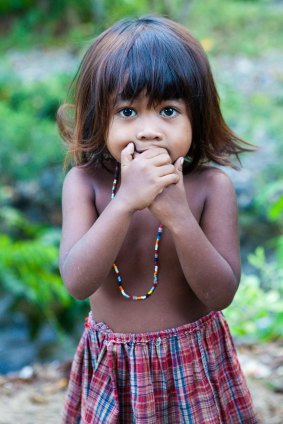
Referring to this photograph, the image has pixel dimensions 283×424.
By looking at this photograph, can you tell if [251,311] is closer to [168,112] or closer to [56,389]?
[56,389]

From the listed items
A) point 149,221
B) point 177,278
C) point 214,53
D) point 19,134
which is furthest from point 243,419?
point 214,53

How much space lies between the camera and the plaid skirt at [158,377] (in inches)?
67.3

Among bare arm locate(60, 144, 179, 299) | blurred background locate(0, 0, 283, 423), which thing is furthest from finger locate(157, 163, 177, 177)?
blurred background locate(0, 0, 283, 423)

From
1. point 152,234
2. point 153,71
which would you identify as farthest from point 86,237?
point 153,71

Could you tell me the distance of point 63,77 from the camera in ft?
21.6

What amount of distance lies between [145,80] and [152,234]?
1.35ft

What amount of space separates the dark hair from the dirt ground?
1.33 meters

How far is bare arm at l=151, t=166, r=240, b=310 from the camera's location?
1.57 meters

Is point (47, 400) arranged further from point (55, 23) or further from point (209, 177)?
point (55, 23)

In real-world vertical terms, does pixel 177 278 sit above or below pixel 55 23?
below

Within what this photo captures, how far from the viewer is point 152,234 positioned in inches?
68.3

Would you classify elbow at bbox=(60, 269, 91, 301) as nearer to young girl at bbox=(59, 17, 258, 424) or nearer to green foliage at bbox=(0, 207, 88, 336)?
young girl at bbox=(59, 17, 258, 424)

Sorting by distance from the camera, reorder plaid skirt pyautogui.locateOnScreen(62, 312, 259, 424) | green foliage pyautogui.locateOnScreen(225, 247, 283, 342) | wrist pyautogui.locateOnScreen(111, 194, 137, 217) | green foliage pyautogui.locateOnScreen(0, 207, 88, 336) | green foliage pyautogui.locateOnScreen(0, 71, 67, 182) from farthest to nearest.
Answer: green foliage pyautogui.locateOnScreen(0, 71, 67, 182)
green foliage pyautogui.locateOnScreen(0, 207, 88, 336)
green foliage pyautogui.locateOnScreen(225, 247, 283, 342)
plaid skirt pyautogui.locateOnScreen(62, 312, 259, 424)
wrist pyautogui.locateOnScreen(111, 194, 137, 217)

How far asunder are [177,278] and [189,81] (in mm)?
513
